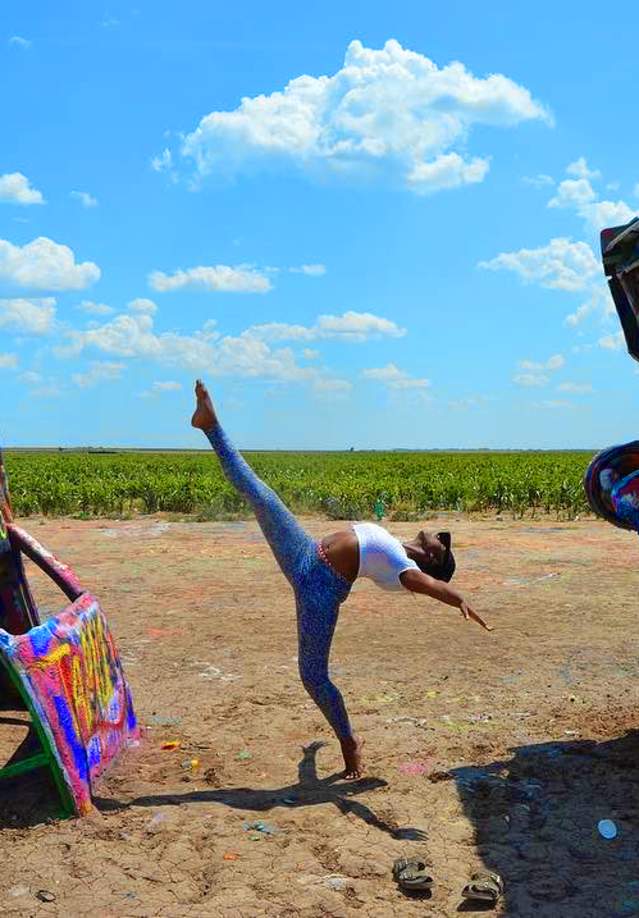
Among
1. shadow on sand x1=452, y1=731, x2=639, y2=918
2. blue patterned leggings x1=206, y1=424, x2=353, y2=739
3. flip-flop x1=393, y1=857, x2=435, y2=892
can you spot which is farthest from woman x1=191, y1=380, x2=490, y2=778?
flip-flop x1=393, y1=857, x2=435, y2=892

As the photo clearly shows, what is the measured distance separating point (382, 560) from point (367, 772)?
129 centimetres

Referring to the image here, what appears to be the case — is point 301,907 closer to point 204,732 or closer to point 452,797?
point 452,797

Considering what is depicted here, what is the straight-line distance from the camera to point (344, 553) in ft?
15.4

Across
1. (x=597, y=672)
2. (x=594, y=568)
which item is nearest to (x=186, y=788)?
(x=597, y=672)

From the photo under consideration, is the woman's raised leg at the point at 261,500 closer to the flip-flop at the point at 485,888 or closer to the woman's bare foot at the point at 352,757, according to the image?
the woman's bare foot at the point at 352,757

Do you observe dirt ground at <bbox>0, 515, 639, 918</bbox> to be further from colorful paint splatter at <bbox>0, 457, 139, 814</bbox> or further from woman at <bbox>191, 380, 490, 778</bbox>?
woman at <bbox>191, 380, 490, 778</bbox>

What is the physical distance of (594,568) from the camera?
37.8 ft

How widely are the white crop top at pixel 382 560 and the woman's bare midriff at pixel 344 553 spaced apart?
1.4 inches

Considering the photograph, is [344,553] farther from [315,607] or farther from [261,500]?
[261,500]

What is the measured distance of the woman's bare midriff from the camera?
4.66 m

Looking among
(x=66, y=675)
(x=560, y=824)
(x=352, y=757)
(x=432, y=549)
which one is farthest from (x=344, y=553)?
(x=560, y=824)

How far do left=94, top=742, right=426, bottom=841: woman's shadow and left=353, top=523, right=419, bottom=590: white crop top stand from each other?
1116mm

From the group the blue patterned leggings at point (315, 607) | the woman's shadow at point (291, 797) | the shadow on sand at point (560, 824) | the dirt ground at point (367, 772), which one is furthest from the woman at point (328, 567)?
the shadow on sand at point (560, 824)

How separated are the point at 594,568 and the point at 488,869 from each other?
8190 mm
